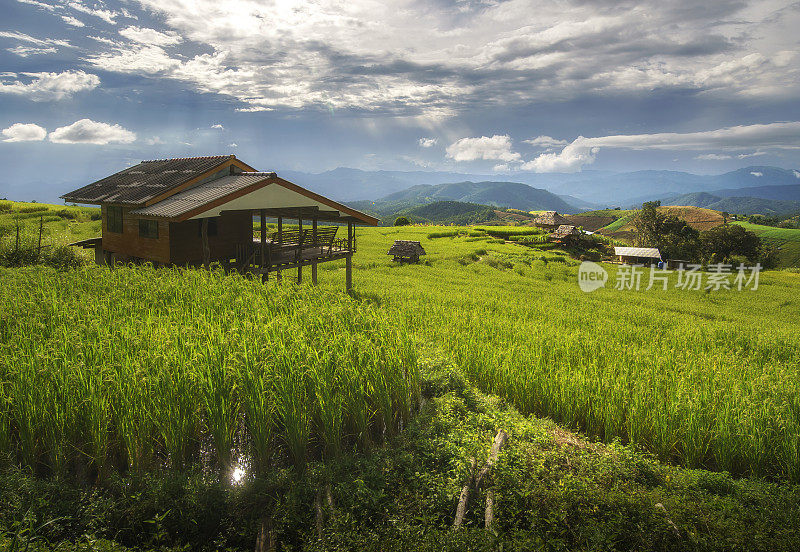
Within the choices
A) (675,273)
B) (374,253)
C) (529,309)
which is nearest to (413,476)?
(529,309)

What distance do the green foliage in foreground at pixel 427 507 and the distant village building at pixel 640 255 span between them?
42516 mm

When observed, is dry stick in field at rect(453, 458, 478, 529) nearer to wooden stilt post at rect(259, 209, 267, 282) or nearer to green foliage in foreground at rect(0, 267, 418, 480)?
green foliage in foreground at rect(0, 267, 418, 480)

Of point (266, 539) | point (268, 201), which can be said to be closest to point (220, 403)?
point (266, 539)

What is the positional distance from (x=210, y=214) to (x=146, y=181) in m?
5.88

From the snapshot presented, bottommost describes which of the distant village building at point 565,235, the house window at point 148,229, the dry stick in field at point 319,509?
the dry stick in field at point 319,509

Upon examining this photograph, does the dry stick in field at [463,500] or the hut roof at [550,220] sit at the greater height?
the hut roof at [550,220]

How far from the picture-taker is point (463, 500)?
4289mm

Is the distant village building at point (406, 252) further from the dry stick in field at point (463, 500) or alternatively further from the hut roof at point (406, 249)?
the dry stick in field at point (463, 500)

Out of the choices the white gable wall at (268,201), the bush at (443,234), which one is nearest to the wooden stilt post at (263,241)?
the white gable wall at (268,201)

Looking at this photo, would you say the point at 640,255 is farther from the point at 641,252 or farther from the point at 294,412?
the point at 294,412

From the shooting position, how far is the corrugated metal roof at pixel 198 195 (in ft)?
40.1

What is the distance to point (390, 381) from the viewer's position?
20.0ft

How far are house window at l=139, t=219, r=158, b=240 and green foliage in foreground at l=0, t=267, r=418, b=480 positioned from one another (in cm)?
792

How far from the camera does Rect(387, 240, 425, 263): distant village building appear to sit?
29.2 meters
